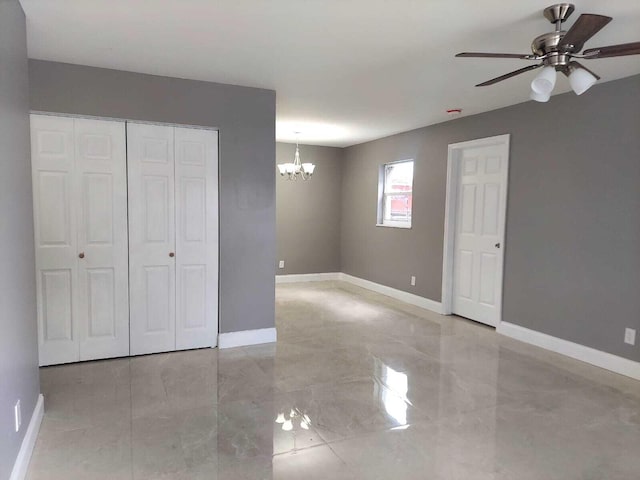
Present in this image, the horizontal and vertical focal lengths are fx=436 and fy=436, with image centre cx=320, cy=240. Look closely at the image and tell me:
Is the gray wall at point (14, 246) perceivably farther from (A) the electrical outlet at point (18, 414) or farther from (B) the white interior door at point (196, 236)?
(B) the white interior door at point (196, 236)

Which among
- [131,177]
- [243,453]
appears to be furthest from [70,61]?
[243,453]

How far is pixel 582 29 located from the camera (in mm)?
2148

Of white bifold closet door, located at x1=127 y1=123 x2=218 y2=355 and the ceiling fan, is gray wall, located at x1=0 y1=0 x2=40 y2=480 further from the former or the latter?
the ceiling fan

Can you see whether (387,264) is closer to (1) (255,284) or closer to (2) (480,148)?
(2) (480,148)

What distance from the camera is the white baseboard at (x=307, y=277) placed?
7421 mm

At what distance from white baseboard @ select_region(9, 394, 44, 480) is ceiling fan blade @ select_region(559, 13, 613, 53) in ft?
10.9

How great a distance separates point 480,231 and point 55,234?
4.25 m

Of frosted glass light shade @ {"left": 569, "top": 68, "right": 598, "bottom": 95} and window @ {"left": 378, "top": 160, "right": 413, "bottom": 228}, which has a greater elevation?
frosted glass light shade @ {"left": 569, "top": 68, "right": 598, "bottom": 95}

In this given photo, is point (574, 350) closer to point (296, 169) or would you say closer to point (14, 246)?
point (14, 246)

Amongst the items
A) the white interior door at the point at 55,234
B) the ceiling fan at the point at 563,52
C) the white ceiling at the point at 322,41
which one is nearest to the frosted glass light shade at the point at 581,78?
the ceiling fan at the point at 563,52

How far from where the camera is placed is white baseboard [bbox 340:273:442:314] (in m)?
5.68

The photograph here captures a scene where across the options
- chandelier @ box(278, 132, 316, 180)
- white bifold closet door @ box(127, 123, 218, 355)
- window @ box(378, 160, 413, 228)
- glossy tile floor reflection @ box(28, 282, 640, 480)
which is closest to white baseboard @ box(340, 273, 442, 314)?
window @ box(378, 160, 413, 228)

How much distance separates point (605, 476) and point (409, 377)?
144 cm

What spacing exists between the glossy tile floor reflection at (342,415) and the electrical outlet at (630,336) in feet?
1.00
